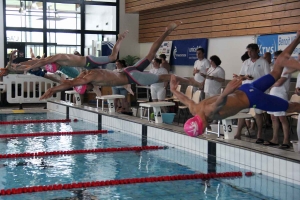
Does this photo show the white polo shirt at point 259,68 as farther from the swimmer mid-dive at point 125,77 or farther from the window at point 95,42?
the window at point 95,42

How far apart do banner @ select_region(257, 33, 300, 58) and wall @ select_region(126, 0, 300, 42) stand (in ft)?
→ 0.40

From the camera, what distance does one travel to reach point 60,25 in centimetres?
1722

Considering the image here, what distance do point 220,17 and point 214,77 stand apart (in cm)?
401

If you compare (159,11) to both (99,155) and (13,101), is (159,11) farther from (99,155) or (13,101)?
(99,155)

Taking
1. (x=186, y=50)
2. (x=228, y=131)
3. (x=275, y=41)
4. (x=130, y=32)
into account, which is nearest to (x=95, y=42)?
(x=130, y=32)

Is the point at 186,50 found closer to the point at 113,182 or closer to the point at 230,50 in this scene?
the point at 230,50

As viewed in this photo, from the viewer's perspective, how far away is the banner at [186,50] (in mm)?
13780

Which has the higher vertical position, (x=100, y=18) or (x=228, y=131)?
(x=100, y=18)

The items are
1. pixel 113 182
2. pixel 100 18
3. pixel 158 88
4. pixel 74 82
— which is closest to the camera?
pixel 113 182

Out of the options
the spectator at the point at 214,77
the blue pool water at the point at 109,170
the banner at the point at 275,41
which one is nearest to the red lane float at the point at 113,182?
the blue pool water at the point at 109,170

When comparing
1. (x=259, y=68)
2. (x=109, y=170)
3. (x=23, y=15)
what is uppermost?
(x=23, y=15)

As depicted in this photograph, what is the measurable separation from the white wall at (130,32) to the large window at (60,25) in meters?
0.24

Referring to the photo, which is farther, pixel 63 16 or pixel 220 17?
pixel 63 16

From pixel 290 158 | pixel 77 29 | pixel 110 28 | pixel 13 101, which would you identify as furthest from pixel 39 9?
pixel 290 158
